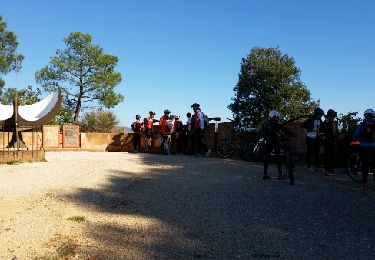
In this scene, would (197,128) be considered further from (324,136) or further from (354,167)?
(354,167)

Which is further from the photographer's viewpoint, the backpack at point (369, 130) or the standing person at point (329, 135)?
the standing person at point (329, 135)

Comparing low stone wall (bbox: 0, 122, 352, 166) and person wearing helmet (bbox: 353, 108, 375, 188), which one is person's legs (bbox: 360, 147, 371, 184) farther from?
low stone wall (bbox: 0, 122, 352, 166)

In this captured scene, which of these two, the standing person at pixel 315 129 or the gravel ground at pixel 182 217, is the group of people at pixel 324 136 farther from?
the gravel ground at pixel 182 217

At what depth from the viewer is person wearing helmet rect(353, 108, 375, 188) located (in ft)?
30.8

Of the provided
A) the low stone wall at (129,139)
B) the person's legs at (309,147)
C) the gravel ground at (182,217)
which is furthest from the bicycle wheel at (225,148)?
the gravel ground at (182,217)

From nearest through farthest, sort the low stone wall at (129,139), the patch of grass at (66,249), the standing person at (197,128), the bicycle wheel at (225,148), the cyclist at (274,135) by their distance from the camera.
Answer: the patch of grass at (66,249)
the cyclist at (274,135)
the low stone wall at (129,139)
the bicycle wheel at (225,148)
the standing person at (197,128)

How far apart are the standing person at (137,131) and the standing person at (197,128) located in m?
4.01

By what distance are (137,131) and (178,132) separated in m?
3.26

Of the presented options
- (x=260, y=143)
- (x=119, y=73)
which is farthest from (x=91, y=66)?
(x=260, y=143)

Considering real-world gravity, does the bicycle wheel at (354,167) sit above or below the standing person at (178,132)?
below

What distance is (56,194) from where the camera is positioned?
8.05m

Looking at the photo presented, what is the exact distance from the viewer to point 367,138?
9.41 metres

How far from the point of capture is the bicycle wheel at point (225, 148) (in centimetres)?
1544

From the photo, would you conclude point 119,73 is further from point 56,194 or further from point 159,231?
point 159,231
